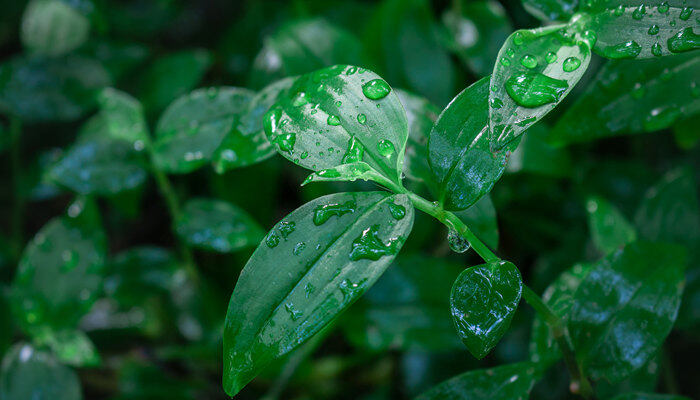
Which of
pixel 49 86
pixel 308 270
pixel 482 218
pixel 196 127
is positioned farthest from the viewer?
pixel 49 86

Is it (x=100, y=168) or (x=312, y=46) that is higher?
(x=312, y=46)

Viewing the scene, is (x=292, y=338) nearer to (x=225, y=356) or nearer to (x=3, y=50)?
(x=225, y=356)

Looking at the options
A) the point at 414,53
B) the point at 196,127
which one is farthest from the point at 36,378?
the point at 414,53

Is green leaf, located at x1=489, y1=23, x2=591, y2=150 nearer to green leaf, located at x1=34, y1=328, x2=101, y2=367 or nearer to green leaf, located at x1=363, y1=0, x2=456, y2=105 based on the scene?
green leaf, located at x1=363, y1=0, x2=456, y2=105

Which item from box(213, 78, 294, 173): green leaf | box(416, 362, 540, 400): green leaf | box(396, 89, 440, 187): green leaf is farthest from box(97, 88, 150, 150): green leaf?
box(416, 362, 540, 400): green leaf

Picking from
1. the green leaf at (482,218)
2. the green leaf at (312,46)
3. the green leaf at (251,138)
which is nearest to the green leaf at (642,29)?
the green leaf at (482,218)

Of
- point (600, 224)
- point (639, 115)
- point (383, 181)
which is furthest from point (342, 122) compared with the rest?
point (600, 224)

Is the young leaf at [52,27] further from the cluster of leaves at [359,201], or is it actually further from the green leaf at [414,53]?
the green leaf at [414,53]

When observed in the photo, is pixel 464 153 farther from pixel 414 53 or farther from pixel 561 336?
pixel 414 53
